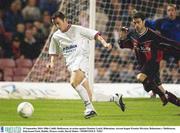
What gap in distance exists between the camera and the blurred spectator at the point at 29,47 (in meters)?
20.0

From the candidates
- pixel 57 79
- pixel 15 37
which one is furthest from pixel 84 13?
pixel 15 37

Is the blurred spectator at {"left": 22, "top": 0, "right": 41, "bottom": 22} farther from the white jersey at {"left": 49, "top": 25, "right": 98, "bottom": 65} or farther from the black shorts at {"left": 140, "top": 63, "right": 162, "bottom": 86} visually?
the white jersey at {"left": 49, "top": 25, "right": 98, "bottom": 65}

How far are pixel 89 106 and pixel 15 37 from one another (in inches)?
328

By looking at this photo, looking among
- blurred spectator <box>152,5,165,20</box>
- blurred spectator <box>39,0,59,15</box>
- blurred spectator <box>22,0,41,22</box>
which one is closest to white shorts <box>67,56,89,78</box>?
blurred spectator <box>152,5,165,20</box>

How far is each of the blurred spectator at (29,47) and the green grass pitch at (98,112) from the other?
3769 mm

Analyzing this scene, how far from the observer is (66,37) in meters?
12.5

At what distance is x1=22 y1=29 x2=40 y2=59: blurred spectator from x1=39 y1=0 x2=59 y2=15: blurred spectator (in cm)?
A: 112

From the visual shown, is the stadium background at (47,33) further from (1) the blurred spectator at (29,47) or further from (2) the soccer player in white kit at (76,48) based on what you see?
(2) the soccer player in white kit at (76,48)

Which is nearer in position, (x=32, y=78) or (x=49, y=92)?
(x=49, y=92)

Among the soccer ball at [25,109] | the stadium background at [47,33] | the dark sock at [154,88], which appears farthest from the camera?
the stadium background at [47,33]

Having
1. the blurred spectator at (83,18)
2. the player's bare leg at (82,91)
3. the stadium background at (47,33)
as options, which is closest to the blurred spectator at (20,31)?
the stadium background at (47,33)

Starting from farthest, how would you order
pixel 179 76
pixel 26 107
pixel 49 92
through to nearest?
pixel 179 76 < pixel 49 92 < pixel 26 107

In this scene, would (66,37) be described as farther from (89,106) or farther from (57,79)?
(57,79)

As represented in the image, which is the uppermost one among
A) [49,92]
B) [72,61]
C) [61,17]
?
[61,17]
